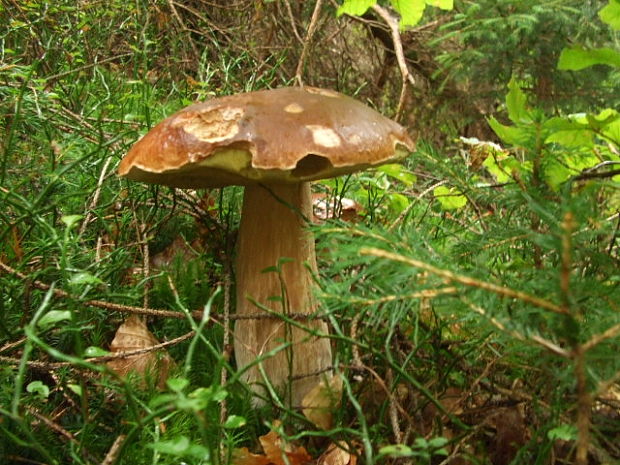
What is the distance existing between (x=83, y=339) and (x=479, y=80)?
15.7ft

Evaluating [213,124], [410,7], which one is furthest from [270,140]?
[410,7]

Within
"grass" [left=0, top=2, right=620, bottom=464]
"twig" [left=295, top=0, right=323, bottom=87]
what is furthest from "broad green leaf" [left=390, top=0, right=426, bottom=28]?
"grass" [left=0, top=2, right=620, bottom=464]

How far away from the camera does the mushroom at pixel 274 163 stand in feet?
4.42

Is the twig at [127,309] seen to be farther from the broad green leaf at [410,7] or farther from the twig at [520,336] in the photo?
the broad green leaf at [410,7]

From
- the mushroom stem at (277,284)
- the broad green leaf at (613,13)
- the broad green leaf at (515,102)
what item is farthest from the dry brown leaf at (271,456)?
the broad green leaf at (613,13)

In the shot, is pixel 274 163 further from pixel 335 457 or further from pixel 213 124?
pixel 335 457

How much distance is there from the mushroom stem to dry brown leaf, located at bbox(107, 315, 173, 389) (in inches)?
10.3

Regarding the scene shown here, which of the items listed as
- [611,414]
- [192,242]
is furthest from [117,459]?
[192,242]

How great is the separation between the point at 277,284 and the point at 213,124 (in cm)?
61

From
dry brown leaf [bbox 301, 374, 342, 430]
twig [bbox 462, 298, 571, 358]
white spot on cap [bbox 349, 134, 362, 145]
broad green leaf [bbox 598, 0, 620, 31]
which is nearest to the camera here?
twig [bbox 462, 298, 571, 358]

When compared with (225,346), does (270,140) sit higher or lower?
higher

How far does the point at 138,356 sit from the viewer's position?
5.23 feet

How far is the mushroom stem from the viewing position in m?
1.71

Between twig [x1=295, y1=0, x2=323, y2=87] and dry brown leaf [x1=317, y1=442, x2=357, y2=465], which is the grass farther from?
twig [x1=295, y1=0, x2=323, y2=87]
